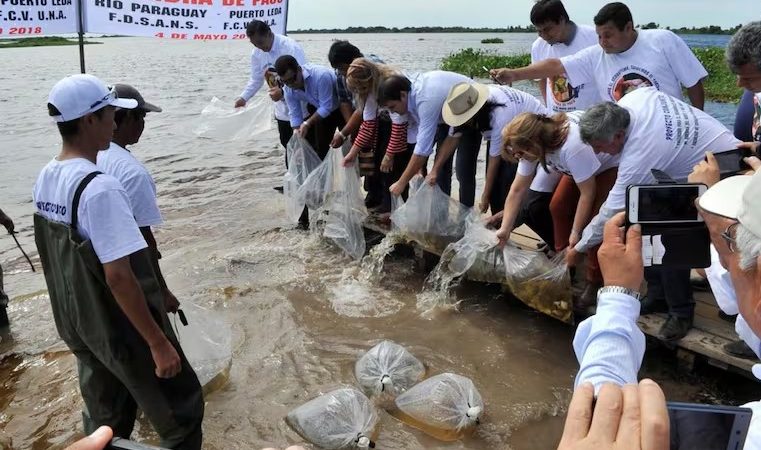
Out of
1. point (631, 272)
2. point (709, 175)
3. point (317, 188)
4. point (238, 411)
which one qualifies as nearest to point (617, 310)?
point (631, 272)

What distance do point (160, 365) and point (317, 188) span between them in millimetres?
3401

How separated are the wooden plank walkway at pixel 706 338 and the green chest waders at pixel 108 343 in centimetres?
249

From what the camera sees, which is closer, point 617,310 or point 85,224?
point 617,310

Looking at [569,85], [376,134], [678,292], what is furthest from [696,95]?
[376,134]

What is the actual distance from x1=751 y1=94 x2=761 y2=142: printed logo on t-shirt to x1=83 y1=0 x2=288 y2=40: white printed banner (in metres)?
4.78

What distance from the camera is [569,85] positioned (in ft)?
14.4

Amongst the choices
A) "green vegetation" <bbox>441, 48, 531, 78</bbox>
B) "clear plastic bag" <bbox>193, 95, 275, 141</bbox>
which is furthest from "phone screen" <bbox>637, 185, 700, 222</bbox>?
"green vegetation" <bbox>441, 48, 531, 78</bbox>

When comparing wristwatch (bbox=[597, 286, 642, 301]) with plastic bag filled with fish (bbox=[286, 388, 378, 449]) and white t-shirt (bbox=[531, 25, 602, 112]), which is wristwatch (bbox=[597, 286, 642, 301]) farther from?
white t-shirt (bbox=[531, 25, 602, 112])

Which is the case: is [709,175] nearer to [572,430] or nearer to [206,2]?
[572,430]

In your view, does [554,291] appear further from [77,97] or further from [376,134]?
[77,97]

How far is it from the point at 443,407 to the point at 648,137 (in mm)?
1708

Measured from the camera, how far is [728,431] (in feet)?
3.11

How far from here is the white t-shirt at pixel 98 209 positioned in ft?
6.27

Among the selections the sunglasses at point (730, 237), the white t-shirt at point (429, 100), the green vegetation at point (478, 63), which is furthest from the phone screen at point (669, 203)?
the green vegetation at point (478, 63)
